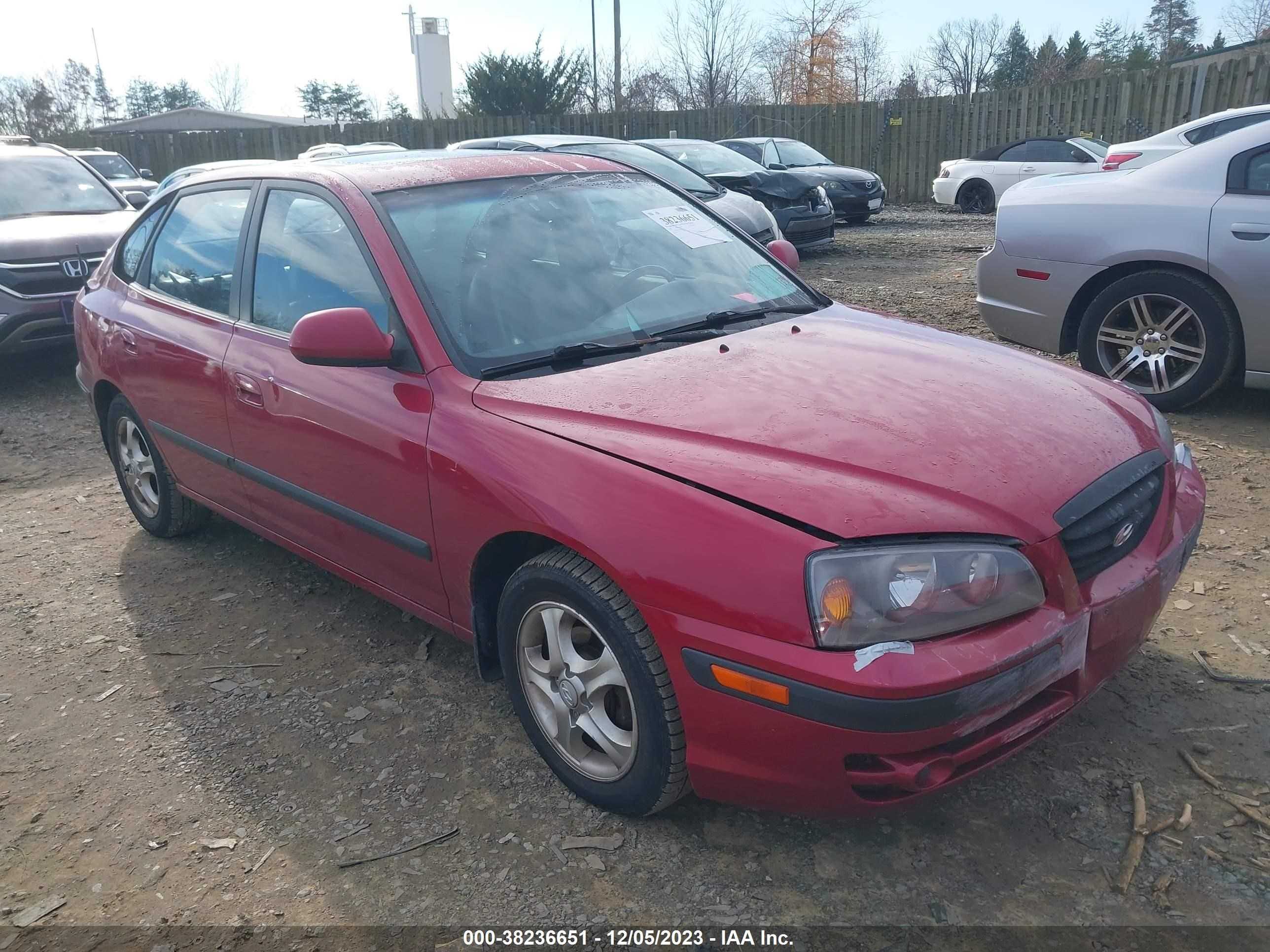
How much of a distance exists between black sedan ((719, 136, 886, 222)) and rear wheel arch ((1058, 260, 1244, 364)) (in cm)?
933

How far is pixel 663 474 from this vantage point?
2176mm

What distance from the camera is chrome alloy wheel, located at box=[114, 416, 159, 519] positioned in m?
4.40

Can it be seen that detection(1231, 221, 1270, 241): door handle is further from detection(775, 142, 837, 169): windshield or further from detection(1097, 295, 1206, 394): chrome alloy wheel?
detection(775, 142, 837, 169): windshield

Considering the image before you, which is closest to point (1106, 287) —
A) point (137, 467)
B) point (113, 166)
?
point (137, 467)

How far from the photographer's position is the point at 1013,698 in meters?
2.02

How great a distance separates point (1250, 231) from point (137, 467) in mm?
5434

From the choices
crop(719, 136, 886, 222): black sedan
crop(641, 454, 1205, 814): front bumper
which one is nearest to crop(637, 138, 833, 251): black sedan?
crop(719, 136, 886, 222): black sedan

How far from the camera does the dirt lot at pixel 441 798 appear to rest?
222 centimetres

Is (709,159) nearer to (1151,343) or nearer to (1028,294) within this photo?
(1028,294)

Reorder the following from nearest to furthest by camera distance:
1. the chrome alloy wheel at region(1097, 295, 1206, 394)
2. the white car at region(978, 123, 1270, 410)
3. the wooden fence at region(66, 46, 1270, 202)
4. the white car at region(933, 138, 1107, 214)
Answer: the white car at region(978, 123, 1270, 410), the chrome alloy wheel at region(1097, 295, 1206, 394), the white car at region(933, 138, 1107, 214), the wooden fence at region(66, 46, 1270, 202)

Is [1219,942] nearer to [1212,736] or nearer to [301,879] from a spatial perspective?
[1212,736]

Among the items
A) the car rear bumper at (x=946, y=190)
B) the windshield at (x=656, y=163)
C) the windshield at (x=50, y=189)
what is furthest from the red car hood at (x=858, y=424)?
the car rear bumper at (x=946, y=190)

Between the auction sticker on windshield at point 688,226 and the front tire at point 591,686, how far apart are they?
149 cm

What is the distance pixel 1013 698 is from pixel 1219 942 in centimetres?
65
